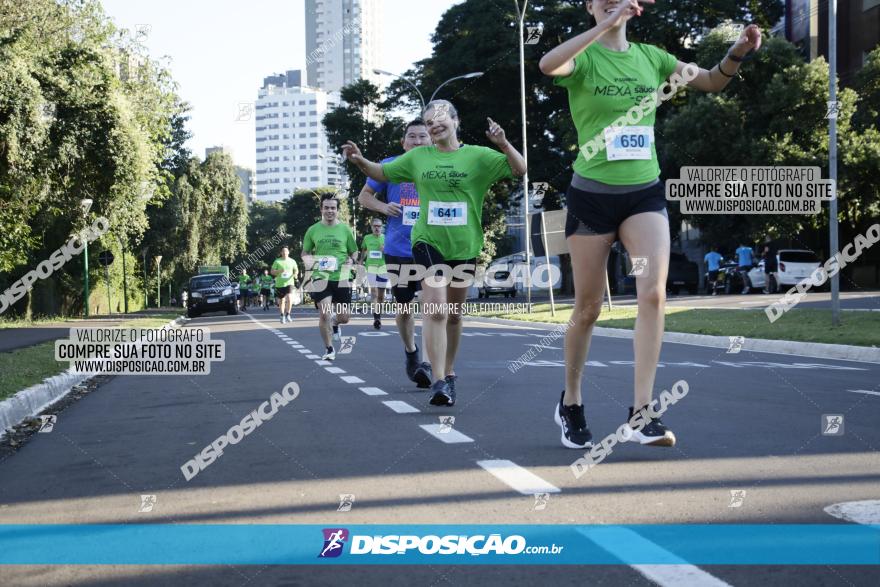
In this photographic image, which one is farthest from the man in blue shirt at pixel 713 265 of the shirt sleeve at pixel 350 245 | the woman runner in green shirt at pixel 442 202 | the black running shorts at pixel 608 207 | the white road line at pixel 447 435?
the black running shorts at pixel 608 207

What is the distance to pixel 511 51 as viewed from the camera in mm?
47062

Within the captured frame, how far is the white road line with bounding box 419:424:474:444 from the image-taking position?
21.7 feet

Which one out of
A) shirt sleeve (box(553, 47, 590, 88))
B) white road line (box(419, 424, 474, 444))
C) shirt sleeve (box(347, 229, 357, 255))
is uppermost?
shirt sleeve (box(553, 47, 590, 88))

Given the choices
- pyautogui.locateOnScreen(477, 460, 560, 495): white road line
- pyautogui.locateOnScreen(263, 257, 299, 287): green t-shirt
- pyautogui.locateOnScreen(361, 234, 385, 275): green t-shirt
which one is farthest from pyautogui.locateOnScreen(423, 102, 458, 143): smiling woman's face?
pyautogui.locateOnScreen(263, 257, 299, 287): green t-shirt

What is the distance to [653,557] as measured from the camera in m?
3.79

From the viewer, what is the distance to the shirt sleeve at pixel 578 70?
5945mm

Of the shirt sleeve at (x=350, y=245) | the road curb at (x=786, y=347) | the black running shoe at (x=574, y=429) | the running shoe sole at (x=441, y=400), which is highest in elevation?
the shirt sleeve at (x=350, y=245)

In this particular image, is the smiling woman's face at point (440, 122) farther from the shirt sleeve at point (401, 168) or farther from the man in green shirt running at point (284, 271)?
the man in green shirt running at point (284, 271)

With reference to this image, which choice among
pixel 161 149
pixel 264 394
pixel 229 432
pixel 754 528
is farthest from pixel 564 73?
pixel 161 149

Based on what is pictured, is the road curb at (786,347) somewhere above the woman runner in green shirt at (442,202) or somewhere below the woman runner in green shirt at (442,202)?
below

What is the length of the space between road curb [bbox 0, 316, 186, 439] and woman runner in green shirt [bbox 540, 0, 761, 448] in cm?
452

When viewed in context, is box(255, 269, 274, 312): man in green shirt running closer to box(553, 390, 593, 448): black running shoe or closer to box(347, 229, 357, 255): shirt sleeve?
box(347, 229, 357, 255): shirt sleeve

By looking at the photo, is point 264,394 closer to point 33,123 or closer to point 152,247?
point 33,123

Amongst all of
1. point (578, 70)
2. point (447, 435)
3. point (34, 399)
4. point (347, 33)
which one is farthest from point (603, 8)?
point (347, 33)
